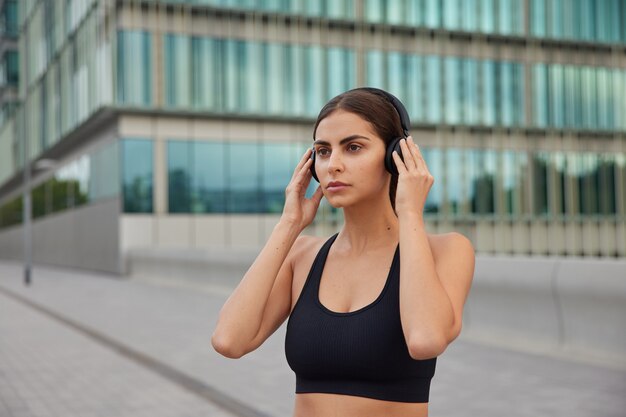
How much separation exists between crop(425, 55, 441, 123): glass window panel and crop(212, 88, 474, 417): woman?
3827 cm

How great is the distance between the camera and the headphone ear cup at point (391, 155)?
2.27m

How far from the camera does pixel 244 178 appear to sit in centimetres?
3731

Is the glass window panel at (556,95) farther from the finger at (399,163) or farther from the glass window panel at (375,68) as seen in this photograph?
the finger at (399,163)

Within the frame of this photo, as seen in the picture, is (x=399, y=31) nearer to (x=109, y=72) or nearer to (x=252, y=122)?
(x=252, y=122)

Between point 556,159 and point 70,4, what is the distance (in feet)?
85.8

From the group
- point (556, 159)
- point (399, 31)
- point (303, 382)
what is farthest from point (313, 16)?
point (303, 382)

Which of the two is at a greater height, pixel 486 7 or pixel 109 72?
pixel 486 7

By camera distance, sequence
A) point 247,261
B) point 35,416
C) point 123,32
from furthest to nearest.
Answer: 1. point 123,32
2. point 247,261
3. point 35,416

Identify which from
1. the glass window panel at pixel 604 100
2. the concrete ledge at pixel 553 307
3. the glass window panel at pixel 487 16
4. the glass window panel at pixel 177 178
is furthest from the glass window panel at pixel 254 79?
the concrete ledge at pixel 553 307

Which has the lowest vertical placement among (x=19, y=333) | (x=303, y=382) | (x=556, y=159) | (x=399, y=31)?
(x=19, y=333)

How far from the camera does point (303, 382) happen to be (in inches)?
91.2

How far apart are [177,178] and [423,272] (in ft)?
114

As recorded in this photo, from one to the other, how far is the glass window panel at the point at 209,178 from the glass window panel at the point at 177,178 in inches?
12.2

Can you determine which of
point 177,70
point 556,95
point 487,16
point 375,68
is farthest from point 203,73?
point 556,95
